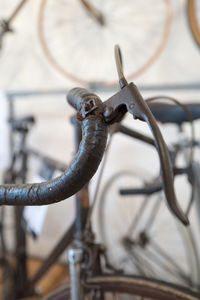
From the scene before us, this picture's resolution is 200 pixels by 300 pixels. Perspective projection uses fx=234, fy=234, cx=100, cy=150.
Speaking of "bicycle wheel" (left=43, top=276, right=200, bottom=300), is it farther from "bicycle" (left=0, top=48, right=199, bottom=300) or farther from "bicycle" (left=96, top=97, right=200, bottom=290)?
"bicycle" (left=96, top=97, right=200, bottom=290)

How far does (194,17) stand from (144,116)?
93 centimetres

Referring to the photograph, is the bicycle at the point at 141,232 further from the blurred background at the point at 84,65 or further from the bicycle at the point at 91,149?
the bicycle at the point at 91,149

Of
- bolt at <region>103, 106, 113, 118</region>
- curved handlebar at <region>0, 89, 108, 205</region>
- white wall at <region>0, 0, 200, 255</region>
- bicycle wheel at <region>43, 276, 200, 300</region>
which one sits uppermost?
white wall at <region>0, 0, 200, 255</region>

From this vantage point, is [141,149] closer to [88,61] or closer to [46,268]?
[88,61]

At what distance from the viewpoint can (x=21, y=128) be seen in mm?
1019

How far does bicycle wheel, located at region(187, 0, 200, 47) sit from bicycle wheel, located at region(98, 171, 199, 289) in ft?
2.16

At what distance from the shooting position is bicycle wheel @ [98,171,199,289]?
1.12 meters

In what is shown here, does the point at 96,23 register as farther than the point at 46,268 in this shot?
Yes

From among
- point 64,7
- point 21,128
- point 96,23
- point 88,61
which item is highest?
point 64,7

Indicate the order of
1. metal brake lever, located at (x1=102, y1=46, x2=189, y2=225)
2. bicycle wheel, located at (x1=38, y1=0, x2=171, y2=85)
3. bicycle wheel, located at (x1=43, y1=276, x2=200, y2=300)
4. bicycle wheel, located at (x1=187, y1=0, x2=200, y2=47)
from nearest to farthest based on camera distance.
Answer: metal brake lever, located at (x1=102, y1=46, x2=189, y2=225), bicycle wheel, located at (x1=43, y1=276, x2=200, y2=300), bicycle wheel, located at (x1=187, y1=0, x2=200, y2=47), bicycle wheel, located at (x1=38, y1=0, x2=171, y2=85)

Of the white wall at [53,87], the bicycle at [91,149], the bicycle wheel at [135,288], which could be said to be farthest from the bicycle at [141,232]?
the bicycle at [91,149]

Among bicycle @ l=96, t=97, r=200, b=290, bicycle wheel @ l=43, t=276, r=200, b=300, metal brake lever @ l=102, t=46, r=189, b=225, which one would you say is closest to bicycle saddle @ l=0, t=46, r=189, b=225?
metal brake lever @ l=102, t=46, r=189, b=225

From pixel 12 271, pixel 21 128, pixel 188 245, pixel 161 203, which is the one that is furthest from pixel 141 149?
pixel 12 271

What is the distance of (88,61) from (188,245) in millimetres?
949
